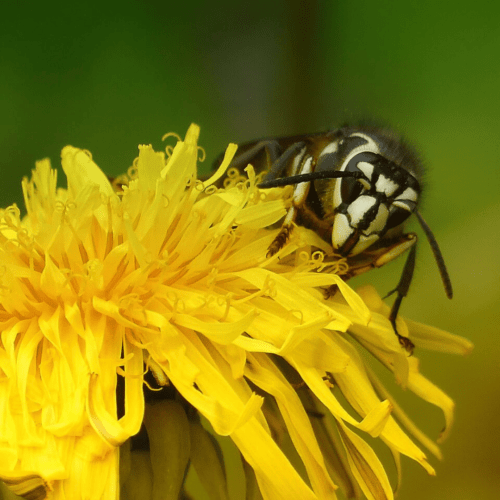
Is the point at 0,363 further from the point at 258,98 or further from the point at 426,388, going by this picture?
the point at 258,98

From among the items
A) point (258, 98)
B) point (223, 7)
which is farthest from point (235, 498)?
point (223, 7)

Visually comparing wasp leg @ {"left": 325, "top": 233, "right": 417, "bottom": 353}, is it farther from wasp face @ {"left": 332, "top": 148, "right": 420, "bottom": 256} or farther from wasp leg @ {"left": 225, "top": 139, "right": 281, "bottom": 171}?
wasp leg @ {"left": 225, "top": 139, "right": 281, "bottom": 171}

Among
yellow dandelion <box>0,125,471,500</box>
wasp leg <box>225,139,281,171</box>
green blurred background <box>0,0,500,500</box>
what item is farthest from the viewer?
green blurred background <box>0,0,500,500</box>

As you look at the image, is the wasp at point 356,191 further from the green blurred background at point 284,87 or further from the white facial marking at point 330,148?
the green blurred background at point 284,87

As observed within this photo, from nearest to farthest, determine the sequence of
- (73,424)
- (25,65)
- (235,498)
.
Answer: (73,424) → (235,498) → (25,65)

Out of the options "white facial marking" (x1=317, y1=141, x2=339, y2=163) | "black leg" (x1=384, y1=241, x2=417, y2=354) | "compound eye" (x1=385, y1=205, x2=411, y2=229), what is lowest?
"black leg" (x1=384, y1=241, x2=417, y2=354)

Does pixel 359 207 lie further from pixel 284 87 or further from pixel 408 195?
pixel 284 87

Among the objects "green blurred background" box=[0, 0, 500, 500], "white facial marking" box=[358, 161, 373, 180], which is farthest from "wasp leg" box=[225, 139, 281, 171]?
"green blurred background" box=[0, 0, 500, 500]
